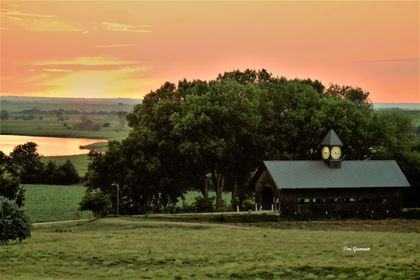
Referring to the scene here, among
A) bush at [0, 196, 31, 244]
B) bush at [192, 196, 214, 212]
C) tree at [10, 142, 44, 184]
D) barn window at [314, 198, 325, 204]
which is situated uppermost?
tree at [10, 142, 44, 184]

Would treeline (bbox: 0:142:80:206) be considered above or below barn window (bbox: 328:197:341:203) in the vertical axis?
above

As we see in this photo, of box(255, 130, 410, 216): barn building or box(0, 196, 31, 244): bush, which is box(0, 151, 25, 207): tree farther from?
box(255, 130, 410, 216): barn building

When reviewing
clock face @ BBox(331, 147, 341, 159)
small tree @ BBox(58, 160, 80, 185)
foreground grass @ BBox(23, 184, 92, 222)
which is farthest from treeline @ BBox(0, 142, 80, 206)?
small tree @ BBox(58, 160, 80, 185)

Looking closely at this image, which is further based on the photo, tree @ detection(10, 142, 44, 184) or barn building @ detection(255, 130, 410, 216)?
tree @ detection(10, 142, 44, 184)

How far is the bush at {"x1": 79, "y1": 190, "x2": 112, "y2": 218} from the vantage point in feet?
264

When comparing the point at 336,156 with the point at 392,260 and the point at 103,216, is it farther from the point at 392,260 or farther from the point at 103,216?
the point at 392,260

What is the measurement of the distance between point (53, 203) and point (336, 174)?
45.6 m

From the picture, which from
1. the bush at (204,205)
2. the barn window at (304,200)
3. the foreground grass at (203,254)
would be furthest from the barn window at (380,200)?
the bush at (204,205)

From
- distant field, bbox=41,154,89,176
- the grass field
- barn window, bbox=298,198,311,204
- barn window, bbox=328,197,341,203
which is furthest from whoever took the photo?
distant field, bbox=41,154,89,176

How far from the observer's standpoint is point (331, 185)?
85688 mm

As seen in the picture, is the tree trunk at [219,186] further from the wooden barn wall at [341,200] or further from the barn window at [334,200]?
the barn window at [334,200]

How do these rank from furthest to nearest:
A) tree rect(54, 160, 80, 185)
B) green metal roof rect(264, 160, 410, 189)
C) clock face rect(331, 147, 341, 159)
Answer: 1. tree rect(54, 160, 80, 185)
2. clock face rect(331, 147, 341, 159)
3. green metal roof rect(264, 160, 410, 189)

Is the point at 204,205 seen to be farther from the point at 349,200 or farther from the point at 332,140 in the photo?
the point at 332,140

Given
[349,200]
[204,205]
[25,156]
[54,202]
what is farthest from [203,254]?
[54,202]
